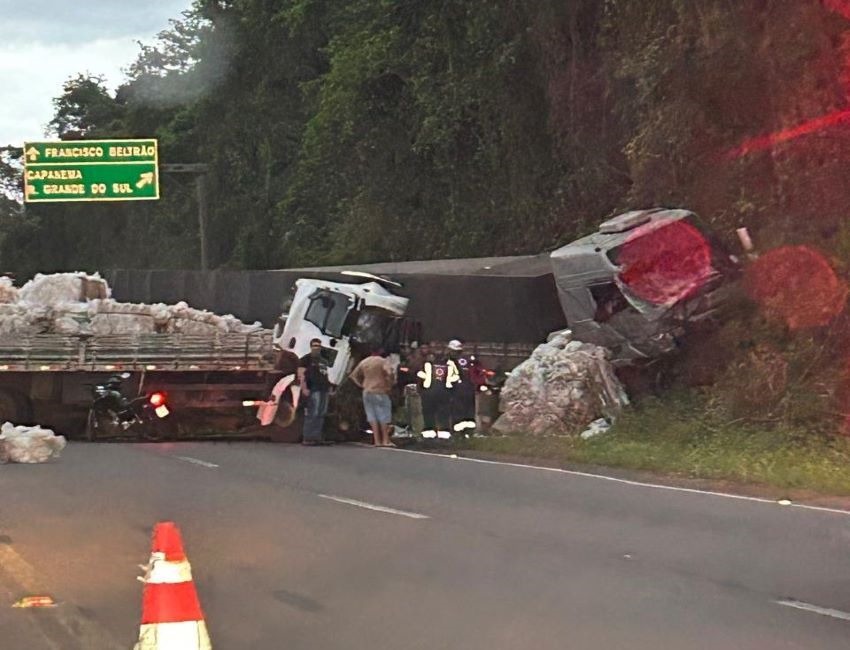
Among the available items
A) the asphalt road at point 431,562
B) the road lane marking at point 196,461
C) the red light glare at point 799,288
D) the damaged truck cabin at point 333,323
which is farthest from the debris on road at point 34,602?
the damaged truck cabin at point 333,323

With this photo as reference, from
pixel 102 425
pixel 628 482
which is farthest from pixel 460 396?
pixel 628 482

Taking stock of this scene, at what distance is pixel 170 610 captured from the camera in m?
4.93

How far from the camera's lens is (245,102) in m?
48.9

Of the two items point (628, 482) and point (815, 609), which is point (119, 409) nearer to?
point (628, 482)

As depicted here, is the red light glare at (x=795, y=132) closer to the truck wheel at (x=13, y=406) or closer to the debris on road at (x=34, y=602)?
the truck wheel at (x=13, y=406)

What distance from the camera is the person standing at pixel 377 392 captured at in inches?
834

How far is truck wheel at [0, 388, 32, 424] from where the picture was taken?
2252 cm

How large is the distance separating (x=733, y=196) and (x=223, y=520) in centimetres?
1232

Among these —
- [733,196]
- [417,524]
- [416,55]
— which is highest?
[416,55]

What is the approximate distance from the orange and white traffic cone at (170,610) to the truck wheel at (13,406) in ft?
60.4

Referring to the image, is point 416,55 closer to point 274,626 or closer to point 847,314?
point 847,314

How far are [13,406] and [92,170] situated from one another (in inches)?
433

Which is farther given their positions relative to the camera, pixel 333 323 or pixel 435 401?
pixel 333 323

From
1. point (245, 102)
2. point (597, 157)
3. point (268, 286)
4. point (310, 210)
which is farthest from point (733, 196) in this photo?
point (245, 102)
